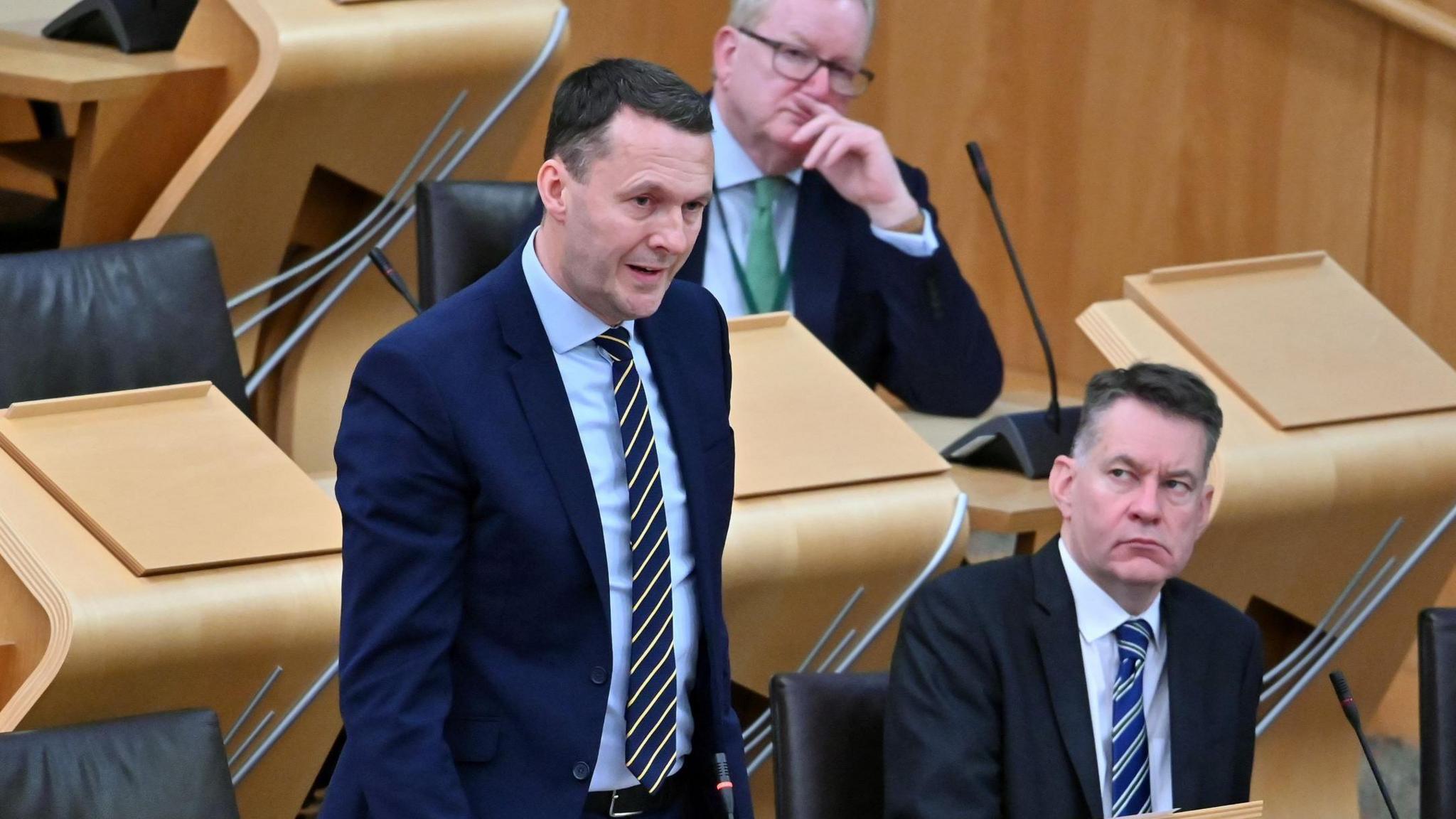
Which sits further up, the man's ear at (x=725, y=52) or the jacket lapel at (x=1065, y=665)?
the man's ear at (x=725, y=52)

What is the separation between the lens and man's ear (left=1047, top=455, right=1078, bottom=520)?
7.81 ft

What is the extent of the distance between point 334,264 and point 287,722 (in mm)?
1415

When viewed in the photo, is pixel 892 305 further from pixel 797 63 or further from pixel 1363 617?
pixel 1363 617

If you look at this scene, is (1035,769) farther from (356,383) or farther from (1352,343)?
(1352,343)

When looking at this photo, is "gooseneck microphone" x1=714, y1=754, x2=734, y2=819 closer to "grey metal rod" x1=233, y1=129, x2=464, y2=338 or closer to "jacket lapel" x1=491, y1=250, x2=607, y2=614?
"jacket lapel" x1=491, y1=250, x2=607, y2=614

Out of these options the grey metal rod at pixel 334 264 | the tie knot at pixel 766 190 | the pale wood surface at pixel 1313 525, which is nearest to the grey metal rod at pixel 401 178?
the grey metal rod at pixel 334 264

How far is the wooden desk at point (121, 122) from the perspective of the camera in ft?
11.6

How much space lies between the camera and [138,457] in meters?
2.52

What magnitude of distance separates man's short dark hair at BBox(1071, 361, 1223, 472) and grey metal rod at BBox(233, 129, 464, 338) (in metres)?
1.62

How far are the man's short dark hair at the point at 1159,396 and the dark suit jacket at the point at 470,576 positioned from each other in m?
0.76

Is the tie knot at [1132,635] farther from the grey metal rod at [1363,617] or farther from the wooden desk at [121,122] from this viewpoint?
the wooden desk at [121,122]

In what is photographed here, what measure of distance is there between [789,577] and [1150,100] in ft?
9.45

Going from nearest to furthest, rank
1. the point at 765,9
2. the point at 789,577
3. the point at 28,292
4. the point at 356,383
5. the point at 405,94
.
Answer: the point at 356,383 < the point at 789,577 < the point at 28,292 < the point at 765,9 < the point at 405,94

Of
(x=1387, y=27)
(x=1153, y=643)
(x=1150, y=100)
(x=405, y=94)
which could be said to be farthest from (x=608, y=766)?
(x=1150, y=100)
